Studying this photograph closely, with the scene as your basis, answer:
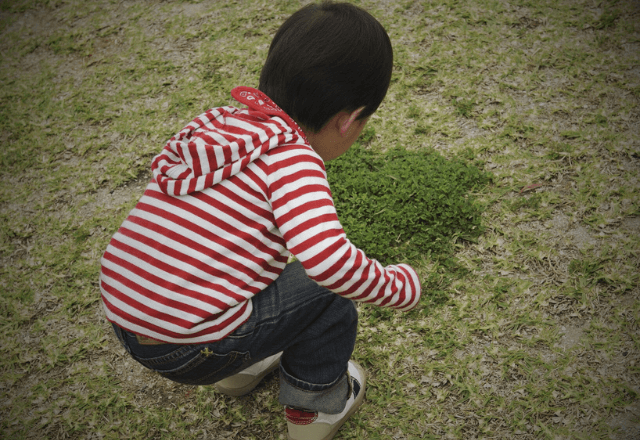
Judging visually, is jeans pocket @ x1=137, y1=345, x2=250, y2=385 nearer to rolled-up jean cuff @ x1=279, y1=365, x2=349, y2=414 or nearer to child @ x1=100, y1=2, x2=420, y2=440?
child @ x1=100, y1=2, x2=420, y2=440

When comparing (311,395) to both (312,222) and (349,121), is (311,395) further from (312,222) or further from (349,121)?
(349,121)

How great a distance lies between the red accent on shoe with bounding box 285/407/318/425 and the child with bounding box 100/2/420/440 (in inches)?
22.3

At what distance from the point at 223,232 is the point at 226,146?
259mm

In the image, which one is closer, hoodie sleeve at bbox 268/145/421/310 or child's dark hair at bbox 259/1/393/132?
hoodie sleeve at bbox 268/145/421/310

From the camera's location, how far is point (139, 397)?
7.65ft

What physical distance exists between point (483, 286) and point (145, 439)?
1966 mm

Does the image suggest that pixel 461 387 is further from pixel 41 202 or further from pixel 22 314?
pixel 41 202

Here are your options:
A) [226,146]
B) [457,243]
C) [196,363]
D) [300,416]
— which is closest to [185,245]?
[226,146]

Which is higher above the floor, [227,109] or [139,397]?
[227,109]

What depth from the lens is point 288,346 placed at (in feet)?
5.47

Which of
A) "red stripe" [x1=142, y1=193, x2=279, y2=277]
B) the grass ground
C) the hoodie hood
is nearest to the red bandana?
the hoodie hood

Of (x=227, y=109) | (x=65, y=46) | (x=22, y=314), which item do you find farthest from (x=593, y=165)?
(x=65, y=46)

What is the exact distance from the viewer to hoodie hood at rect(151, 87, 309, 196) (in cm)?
125

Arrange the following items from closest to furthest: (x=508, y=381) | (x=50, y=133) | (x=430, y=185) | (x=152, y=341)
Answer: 1. (x=152, y=341)
2. (x=508, y=381)
3. (x=430, y=185)
4. (x=50, y=133)
